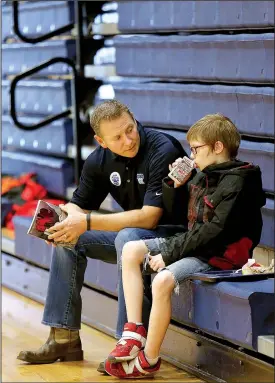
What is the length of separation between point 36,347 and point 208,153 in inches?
53.3

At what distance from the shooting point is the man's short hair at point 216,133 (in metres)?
3.87

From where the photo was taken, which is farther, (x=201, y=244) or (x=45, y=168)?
(x=45, y=168)

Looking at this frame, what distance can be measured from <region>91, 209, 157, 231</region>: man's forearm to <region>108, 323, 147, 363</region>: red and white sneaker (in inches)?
18.6

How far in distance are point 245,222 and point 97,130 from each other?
28.7 inches

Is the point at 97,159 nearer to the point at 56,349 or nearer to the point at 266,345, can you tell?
the point at 56,349

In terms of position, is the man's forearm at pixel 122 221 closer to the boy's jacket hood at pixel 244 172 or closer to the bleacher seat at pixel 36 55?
the boy's jacket hood at pixel 244 172

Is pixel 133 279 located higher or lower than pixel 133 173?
lower

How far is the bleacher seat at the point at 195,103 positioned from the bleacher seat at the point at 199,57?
0.06 metres

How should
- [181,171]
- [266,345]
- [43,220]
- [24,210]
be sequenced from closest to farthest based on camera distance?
[266,345]
[181,171]
[43,220]
[24,210]

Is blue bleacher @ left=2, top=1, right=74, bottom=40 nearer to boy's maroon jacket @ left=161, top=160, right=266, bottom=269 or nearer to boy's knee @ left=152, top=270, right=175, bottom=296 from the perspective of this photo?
boy's maroon jacket @ left=161, top=160, right=266, bottom=269

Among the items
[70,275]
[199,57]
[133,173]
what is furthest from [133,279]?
[199,57]

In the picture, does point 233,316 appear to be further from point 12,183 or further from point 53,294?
point 12,183

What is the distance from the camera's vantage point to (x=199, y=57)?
5.07 metres

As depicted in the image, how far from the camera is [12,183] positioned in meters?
6.61
